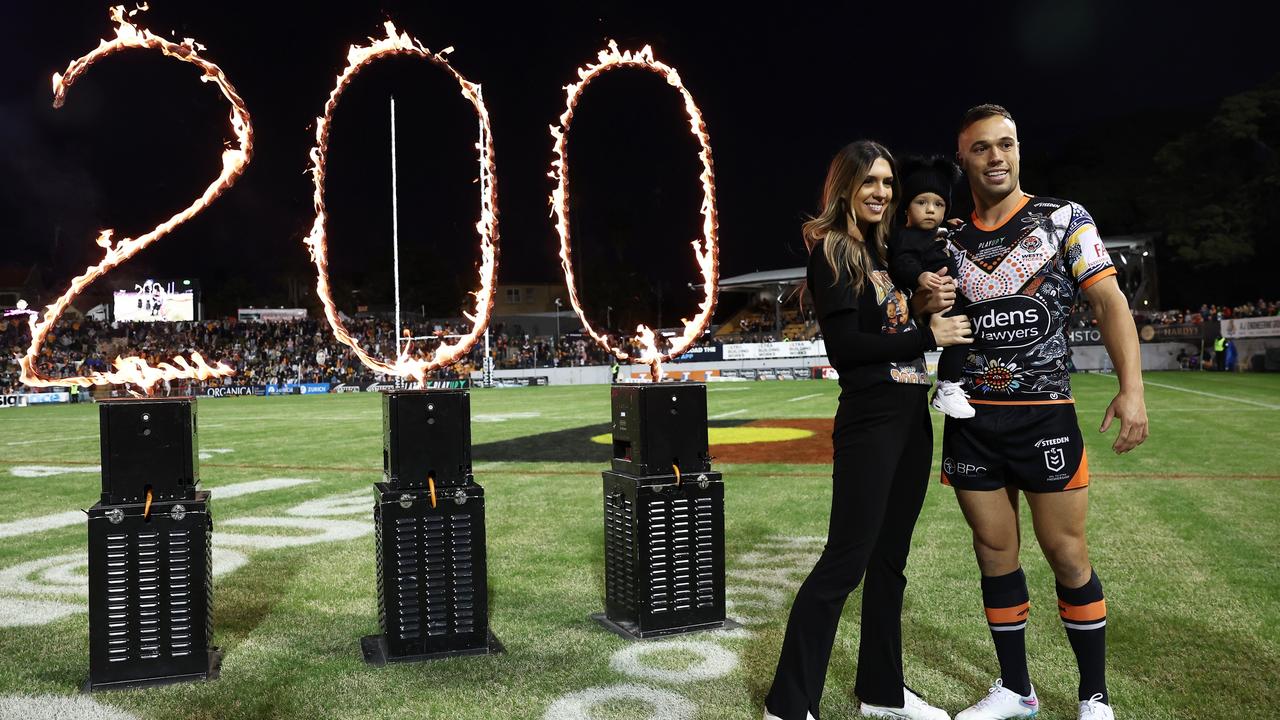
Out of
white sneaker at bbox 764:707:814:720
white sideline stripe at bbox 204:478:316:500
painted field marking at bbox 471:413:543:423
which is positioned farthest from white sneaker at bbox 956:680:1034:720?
painted field marking at bbox 471:413:543:423

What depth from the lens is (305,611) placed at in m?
5.45

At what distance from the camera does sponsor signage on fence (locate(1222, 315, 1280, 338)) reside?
36875 mm

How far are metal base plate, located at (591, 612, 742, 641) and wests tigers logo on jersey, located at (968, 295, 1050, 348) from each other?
7.39ft

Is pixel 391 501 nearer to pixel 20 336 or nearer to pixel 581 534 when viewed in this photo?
pixel 581 534

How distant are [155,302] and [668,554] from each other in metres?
54.2

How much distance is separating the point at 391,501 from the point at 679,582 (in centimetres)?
151

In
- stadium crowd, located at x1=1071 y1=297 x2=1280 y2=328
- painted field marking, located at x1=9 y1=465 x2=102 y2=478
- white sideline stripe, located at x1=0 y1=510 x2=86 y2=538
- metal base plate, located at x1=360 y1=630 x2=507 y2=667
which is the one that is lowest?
metal base plate, located at x1=360 y1=630 x2=507 y2=667

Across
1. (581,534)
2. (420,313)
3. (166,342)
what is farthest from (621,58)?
(420,313)

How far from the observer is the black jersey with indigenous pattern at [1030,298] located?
3.41 meters

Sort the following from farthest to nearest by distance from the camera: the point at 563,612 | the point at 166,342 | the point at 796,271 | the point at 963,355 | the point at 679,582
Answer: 1. the point at 796,271
2. the point at 166,342
3. the point at 563,612
4. the point at 679,582
5. the point at 963,355

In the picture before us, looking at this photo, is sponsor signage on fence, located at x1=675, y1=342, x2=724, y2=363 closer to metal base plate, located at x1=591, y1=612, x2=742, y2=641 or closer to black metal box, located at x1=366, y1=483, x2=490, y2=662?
metal base plate, located at x1=591, y1=612, x2=742, y2=641

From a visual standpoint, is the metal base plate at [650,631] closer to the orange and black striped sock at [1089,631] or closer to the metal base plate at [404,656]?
the metal base plate at [404,656]

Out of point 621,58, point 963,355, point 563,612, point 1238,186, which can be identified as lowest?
point 563,612

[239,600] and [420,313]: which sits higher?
[420,313]
